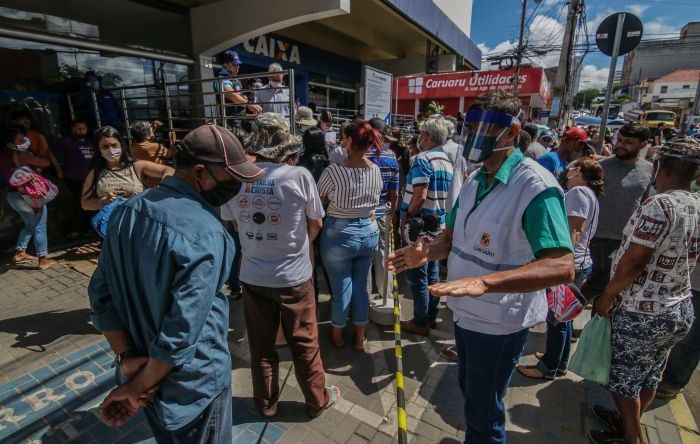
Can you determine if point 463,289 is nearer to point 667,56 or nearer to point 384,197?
point 384,197

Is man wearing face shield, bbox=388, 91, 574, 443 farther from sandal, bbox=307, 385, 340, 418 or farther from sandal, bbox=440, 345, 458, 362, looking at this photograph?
sandal, bbox=440, 345, 458, 362

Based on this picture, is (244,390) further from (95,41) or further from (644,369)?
(95,41)

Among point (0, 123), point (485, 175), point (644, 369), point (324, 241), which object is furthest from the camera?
point (0, 123)

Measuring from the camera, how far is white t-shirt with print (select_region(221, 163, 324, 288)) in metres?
2.34

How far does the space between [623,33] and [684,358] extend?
334cm

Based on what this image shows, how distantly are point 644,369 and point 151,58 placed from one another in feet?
25.0

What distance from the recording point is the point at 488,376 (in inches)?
71.6

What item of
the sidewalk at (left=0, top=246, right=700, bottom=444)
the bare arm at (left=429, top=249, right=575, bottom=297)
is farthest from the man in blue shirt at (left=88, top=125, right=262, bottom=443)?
the sidewalk at (left=0, top=246, right=700, bottom=444)

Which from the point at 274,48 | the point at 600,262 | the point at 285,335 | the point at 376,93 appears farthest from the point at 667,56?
the point at 285,335

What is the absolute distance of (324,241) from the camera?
3207 mm

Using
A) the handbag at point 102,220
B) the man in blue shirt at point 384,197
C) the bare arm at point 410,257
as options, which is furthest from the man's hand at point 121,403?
the man in blue shirt at point 384,197

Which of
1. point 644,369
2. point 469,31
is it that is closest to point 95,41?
point 644,369

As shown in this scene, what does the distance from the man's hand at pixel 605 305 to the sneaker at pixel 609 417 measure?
788 mm

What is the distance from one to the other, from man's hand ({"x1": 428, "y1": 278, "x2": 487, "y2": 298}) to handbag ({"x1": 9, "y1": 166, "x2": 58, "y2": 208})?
5529mm
